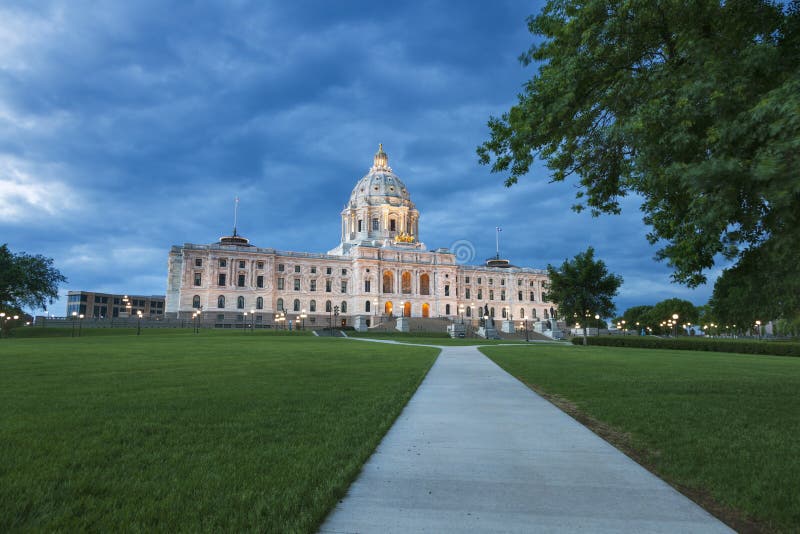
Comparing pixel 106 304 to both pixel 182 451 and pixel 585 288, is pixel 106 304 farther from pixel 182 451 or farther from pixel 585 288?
pixel 182 451

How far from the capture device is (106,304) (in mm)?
149750

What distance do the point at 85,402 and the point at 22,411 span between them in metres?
1.01

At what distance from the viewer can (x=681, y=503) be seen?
439cm

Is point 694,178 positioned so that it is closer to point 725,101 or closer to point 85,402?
point 725,101

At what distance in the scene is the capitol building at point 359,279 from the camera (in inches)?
3758

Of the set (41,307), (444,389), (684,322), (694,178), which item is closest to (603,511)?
(694,178)

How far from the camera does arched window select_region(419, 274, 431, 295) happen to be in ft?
366

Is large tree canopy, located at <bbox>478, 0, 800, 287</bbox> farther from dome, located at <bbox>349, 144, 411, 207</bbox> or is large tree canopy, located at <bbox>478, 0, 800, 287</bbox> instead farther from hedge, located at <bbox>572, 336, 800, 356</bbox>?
dome, located at <bbox>349, 144, 411, 207</bbox>

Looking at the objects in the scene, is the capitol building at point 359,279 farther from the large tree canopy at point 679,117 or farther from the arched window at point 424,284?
the large tree canopy at point 679,117

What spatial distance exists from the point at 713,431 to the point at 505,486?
14.8ft

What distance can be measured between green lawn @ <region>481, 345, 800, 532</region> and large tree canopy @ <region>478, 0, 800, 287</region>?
2775 mm

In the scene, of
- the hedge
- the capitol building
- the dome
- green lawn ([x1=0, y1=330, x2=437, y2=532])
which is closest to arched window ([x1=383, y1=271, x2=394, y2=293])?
the capitol building

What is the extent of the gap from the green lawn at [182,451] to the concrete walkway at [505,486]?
39cm

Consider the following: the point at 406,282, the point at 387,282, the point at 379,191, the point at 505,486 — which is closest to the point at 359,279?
the point at 387,282
